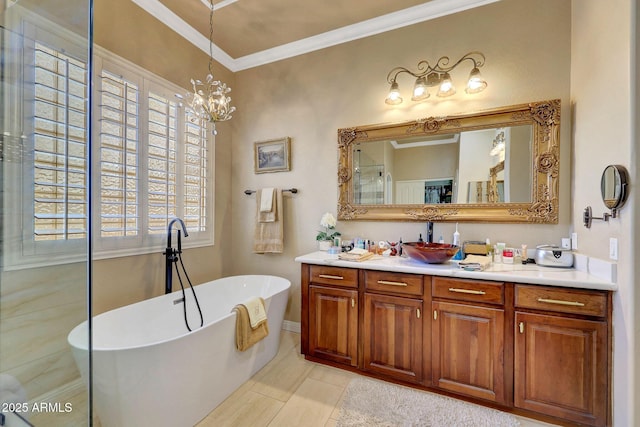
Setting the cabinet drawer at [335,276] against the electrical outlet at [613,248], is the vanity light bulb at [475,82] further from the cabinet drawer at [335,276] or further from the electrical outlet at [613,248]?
the cabinet drawer at [335,276]

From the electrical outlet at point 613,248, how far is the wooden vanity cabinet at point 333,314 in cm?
151

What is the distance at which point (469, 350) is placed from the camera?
5.79 ft

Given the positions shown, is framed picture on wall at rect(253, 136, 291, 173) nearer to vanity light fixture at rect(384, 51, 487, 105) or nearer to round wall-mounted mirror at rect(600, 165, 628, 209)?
vanity light fixture at rect(384, 51, 487, 105)

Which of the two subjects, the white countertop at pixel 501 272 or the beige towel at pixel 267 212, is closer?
the white countertop at pixel 501 272

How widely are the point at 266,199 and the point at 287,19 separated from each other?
5.86 feet

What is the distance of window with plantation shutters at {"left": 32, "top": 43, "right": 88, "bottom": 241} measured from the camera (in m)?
1.66

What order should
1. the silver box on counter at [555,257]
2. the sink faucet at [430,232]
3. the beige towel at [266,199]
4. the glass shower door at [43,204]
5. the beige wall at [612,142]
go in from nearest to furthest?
1. the beige wall at [612,142]
2. the glass shower door at [43,204]
3. the silver box on counter at [555,257]
4. the sink faucet at [430,232]
5. the beige towel at [266,199]

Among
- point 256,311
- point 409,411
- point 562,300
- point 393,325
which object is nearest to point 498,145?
point 562,300

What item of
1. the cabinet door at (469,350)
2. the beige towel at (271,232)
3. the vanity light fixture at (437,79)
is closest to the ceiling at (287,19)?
the vanity light fixture at (437,79)

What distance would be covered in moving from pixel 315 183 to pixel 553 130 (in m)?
2.04

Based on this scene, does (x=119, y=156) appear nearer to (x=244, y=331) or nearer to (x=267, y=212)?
(x=267, y=212)

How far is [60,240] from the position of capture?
1.74 m

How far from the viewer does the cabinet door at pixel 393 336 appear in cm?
191

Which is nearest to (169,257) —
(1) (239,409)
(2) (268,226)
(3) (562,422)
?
(2) (268,226)
